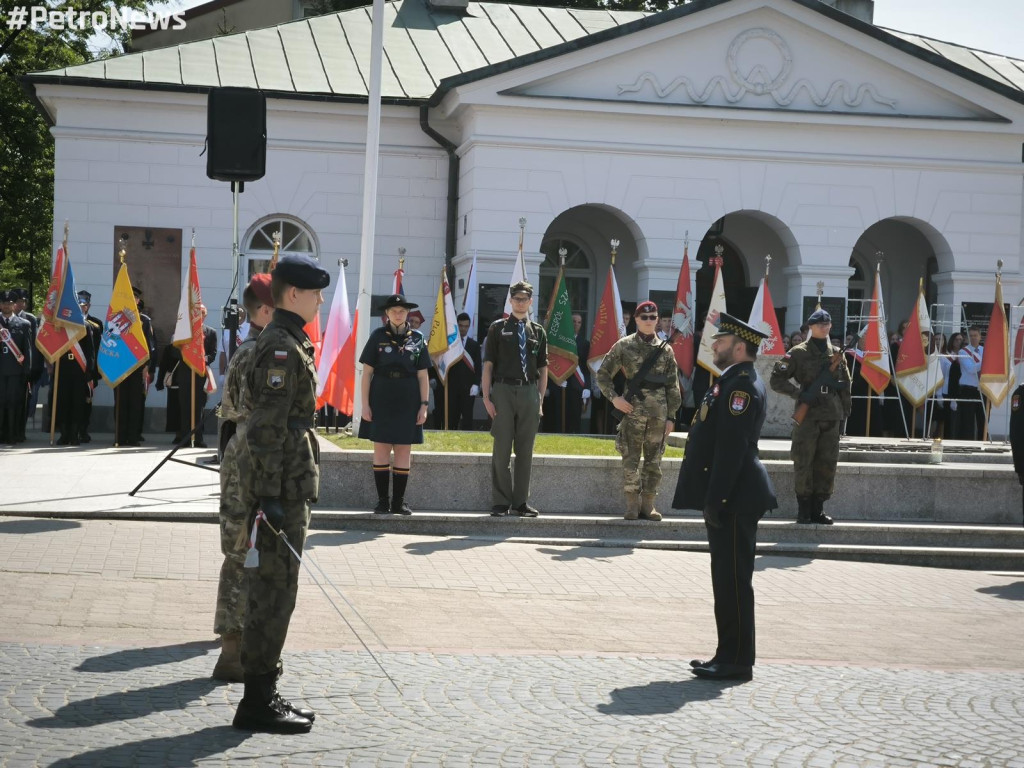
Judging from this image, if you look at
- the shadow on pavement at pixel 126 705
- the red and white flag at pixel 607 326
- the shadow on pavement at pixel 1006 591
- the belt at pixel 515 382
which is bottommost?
the shadow on pavement at pixel 1006 591

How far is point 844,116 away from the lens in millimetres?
23328

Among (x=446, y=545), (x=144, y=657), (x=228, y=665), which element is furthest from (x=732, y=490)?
(x=446, y=545)

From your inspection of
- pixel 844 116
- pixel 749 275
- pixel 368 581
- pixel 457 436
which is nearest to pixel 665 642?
pixel 368 581

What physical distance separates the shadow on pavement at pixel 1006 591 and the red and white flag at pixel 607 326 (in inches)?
358

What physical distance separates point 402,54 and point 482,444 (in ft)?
45.3

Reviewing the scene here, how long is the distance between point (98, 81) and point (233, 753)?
757 inches

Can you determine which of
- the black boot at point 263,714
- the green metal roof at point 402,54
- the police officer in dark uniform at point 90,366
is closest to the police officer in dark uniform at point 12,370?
the police officer in dark uniform at point 90,366

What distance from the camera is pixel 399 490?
11.9m

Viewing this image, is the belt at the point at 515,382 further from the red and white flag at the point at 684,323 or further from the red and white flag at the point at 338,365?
the red and white flag at the point at 684,323

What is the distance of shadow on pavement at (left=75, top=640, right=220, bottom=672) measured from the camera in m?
6.33

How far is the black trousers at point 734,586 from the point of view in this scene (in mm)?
6895

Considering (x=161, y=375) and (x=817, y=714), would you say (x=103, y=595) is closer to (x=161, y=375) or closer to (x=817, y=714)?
(x=817, y=714)

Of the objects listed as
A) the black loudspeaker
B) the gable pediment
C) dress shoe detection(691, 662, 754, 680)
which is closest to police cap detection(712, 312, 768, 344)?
dress shoe detection(691, 662, 754, 680)

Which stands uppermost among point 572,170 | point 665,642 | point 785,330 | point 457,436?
point 572,170
